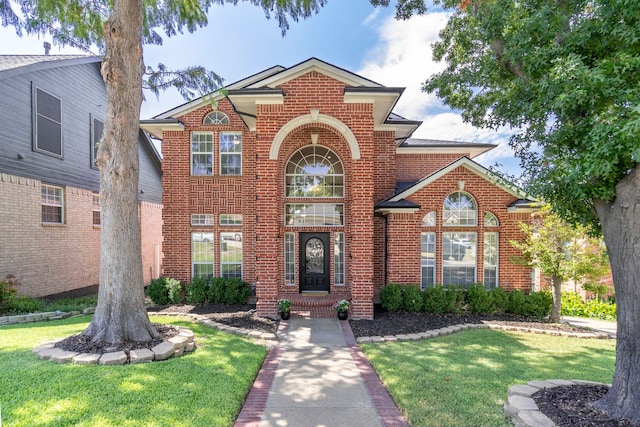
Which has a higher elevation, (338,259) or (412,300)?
(338,259)

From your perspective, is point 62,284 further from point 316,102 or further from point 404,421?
point 404,421

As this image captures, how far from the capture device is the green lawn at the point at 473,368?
362 centimetres

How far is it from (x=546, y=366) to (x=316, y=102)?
7524mm

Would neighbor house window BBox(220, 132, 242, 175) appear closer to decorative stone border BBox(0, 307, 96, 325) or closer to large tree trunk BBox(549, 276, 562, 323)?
decorative stone border BBox(0, 307, 96, 325)

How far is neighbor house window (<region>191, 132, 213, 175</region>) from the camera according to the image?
1043 cm

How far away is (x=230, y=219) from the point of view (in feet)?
34.2

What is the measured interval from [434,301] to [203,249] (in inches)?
310

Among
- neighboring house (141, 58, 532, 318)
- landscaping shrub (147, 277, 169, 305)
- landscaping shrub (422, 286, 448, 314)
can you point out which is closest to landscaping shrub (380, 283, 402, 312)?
neighboring house (141, 58, 532, 318)

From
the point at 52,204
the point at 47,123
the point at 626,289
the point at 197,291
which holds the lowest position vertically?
the point at 197,291

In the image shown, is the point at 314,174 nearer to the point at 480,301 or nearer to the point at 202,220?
the point at 202,220

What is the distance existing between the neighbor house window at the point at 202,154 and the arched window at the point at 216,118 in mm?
432

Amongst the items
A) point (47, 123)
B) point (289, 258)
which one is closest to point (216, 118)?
point (289, 258)

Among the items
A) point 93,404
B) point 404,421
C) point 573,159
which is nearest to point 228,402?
point 93,404

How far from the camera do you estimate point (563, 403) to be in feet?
11.2
